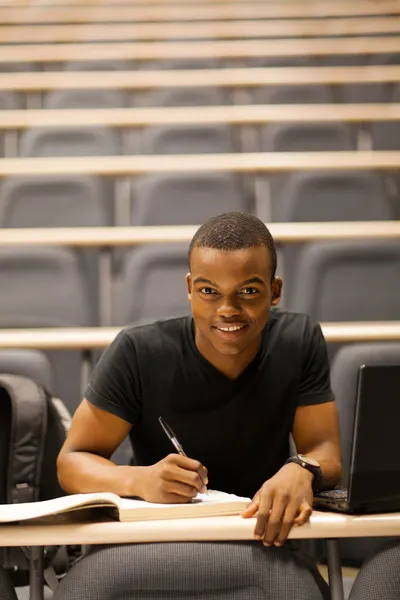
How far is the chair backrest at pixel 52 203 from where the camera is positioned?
146 centimetres

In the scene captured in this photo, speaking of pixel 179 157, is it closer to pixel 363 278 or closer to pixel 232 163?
pixel 232 163

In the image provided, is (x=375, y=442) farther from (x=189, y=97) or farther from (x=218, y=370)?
(x=189, y=97)

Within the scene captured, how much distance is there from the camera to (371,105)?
1801 millimetres

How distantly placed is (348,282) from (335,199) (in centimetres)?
27

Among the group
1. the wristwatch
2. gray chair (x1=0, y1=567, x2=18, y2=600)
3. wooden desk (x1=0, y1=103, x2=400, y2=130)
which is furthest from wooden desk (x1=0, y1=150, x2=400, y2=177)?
gray chair (x1=0, y1=567, x2=18, y2=600)

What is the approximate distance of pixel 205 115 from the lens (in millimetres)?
1775

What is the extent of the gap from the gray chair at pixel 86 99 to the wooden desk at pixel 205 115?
77mm

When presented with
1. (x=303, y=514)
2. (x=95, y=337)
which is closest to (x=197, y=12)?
(x=95, y=337)

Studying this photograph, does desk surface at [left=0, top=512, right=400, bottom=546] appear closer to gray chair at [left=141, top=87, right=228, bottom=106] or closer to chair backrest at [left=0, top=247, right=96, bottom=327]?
chair backrest at [left=0, top=247, right=96, bottom=327]

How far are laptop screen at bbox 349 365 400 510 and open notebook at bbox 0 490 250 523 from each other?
86mm

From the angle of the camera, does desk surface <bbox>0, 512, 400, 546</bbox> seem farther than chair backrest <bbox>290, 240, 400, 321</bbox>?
No

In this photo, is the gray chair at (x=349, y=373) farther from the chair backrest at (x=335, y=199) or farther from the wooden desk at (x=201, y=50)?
the wooden desk at (x=201, y=50)

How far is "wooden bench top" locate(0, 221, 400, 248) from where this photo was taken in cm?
132

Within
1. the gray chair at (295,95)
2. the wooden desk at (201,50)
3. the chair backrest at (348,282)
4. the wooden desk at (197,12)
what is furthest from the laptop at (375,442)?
the wooden desk at (197,12)
